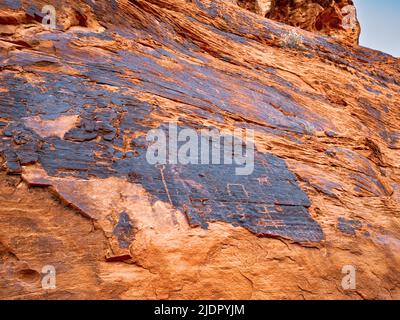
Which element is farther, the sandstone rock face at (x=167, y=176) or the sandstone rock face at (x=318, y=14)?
the sandstone rock face at (x=318, y=14)

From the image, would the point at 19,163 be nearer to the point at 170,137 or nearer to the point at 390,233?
the point at 170,137

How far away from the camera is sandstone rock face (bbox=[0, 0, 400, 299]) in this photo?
387cm

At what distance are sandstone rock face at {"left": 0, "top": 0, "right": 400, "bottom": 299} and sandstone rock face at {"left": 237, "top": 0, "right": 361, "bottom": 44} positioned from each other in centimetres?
758

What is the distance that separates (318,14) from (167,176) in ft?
41.2

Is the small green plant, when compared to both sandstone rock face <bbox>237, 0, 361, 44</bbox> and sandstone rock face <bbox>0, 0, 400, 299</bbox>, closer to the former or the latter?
sandstone rock face <bbox>0, 0, 400, 299</bbox>

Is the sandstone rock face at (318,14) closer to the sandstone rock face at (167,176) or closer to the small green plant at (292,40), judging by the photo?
the small green plant at (292,40)

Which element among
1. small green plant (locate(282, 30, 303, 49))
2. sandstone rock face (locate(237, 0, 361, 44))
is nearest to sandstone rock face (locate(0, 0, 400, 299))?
small green plant (locate(282, 30, 303, 49))

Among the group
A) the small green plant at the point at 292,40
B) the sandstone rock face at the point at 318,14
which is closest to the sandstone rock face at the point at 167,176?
the small green plant at the point at 292,40

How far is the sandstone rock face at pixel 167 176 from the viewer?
3867 mm

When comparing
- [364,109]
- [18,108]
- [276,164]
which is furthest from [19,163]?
[364,109]

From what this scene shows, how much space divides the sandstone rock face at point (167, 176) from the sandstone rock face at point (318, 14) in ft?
24.9

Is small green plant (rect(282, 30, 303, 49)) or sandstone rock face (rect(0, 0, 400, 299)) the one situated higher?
small green plant (rect(282, 30, 303, 49))

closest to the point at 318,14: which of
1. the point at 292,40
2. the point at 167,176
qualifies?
the point at 292,40

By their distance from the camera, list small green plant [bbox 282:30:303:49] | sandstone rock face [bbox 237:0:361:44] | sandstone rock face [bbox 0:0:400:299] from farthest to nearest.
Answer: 1. sandstone rock face [bbox 237:0:361:44]
2. small green plant [bbox 282:30:303:49]
3. sandstone rock face [bbox 0:0:400:299]
